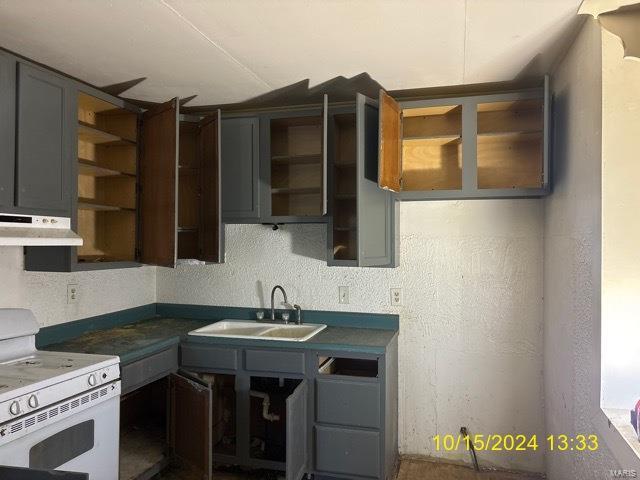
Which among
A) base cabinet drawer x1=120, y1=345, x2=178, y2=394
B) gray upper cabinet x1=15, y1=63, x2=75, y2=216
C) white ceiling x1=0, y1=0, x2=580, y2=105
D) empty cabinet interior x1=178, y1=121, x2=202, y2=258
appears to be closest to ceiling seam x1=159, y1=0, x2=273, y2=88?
white ceiling x1=0, y1=0, x2=580, y2=105

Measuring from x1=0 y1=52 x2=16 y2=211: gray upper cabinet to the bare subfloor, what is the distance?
1755 millimetres

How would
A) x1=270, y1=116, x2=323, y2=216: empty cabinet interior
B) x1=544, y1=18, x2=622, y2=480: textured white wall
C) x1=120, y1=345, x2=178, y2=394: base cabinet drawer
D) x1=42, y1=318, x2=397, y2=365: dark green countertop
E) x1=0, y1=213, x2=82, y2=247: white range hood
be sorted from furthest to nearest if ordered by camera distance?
x1=270, y1=116, x2=323, y2=216: empty cabinet interior, x1=42, y1=318, x2=397, y2=365: dark green countertop, x1=120, y1=345, x2=178, y2=394: base cabinet drawer, x1=0, y1=213, x2=82, y2=247: white range hood, x1=544, y1=18, x2=622, y2=480: textured white wall

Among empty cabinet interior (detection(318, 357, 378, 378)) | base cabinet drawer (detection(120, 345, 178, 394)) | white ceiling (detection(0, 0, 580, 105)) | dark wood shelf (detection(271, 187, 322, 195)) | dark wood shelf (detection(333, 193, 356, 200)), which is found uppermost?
white ceiling (detection(0, 0, 580, 105))

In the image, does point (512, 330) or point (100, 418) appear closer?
point (100, 418)

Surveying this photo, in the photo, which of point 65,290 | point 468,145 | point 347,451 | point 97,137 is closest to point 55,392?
point 65,290

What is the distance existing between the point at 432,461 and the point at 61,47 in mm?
3077

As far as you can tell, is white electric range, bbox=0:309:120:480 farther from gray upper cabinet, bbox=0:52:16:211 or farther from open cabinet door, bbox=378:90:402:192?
open cabinet door, bbox=378:90:402:192

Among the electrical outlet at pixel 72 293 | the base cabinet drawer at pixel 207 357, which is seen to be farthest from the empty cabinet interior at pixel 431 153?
the electrical outlet at pixel 72 293

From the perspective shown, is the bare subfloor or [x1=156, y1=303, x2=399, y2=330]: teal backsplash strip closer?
the bare subfloor

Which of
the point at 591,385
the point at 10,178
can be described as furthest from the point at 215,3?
the point at 591,385

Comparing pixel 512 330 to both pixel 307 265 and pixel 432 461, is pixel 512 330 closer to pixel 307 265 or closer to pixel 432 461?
pixel 432 461

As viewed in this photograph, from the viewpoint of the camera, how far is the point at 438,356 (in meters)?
2.90

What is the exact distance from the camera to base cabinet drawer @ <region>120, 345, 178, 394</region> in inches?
92.6

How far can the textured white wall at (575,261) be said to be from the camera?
1731 millimetres
